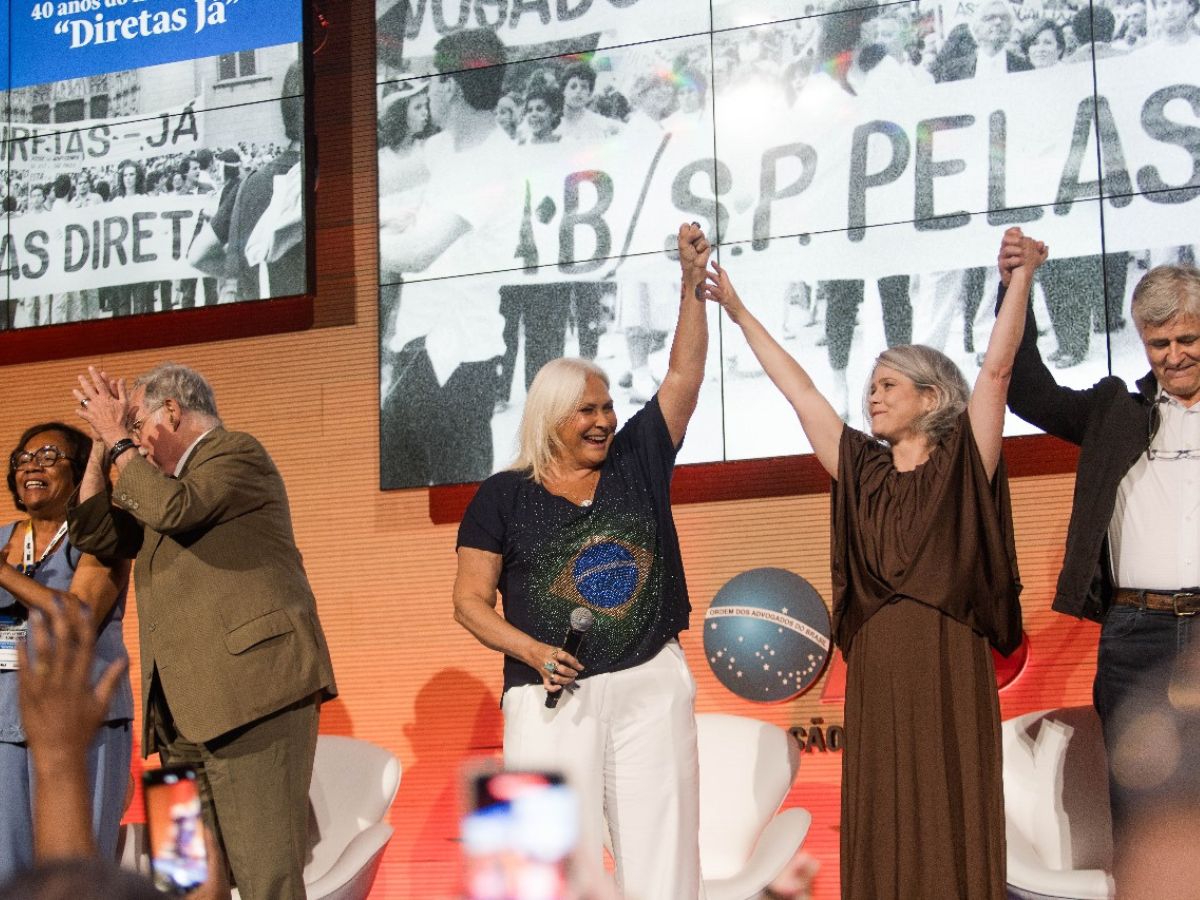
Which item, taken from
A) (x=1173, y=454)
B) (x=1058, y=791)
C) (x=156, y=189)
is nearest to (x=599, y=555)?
(x=1173, y=454)

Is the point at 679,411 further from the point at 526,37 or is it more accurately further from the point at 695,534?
the point at 526,37

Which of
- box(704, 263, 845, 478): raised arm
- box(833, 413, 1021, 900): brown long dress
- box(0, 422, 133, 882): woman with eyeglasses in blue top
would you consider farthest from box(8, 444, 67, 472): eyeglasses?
box(833, 413, 1021, 900): brown long dress

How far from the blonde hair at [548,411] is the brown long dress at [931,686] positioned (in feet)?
2.14

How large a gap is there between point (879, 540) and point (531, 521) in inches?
28.0

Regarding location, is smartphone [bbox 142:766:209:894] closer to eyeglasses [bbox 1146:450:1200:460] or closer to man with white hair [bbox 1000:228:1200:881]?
man with white hair [bbox 1000:228:1200:881]

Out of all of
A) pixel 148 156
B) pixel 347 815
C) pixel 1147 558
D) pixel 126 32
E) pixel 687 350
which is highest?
pixel 126 32

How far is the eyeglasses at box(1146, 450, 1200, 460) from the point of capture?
2.95 meters

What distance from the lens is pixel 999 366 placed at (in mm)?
2957

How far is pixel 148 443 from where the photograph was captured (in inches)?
130

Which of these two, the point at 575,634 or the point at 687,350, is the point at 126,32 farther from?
the point at 575,634

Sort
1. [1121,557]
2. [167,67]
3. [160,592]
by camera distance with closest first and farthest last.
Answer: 1. [1121,557]
2. [160,592]
3. [167,67]

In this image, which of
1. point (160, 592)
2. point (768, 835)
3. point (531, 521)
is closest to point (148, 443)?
point (160, 592)

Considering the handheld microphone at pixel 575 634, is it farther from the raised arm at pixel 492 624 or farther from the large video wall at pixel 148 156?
the large video wall at pixel 148 156

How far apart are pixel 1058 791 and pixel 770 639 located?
3.00 ft
